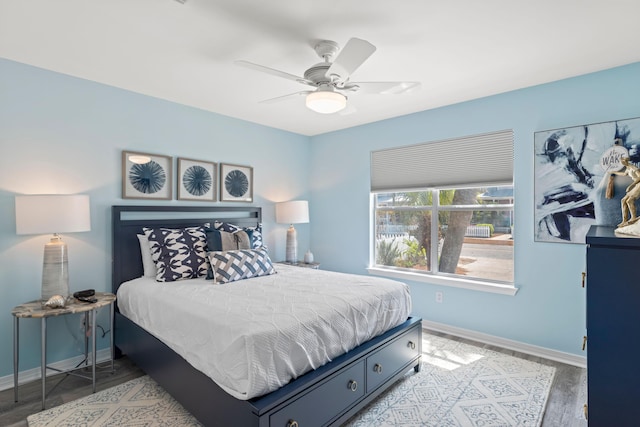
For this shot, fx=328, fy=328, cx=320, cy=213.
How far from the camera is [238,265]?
9.38 feet

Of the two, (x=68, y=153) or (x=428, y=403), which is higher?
(x=68, y=153)

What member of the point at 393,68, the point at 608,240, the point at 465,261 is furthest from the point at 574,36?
the point at 465,261

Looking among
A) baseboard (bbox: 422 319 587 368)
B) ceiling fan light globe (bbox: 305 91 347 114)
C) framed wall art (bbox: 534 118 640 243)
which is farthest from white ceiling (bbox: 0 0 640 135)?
baseboard (bbox: 422 319 587 368)

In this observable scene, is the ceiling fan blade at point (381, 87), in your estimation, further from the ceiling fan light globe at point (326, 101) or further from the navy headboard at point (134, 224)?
the navy headboard at point (134, 224)

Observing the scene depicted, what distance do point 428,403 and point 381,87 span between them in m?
2.21

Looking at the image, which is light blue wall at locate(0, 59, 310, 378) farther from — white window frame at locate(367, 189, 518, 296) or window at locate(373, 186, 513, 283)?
window at locate(373, 186, 513, 283)

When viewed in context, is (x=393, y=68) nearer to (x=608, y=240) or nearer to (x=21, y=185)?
(x=608, y=240)

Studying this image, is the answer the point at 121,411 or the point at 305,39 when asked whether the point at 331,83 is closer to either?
the point at 305,39

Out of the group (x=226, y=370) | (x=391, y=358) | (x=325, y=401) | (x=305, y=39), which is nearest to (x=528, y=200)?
(x=391, y=358)

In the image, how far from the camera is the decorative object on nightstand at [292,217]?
4188 mm

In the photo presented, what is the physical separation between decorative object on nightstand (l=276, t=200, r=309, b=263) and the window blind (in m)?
0.95

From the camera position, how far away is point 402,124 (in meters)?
3.90

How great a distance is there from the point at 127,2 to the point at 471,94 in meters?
2.91

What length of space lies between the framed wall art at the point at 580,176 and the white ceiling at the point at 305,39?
52cm
